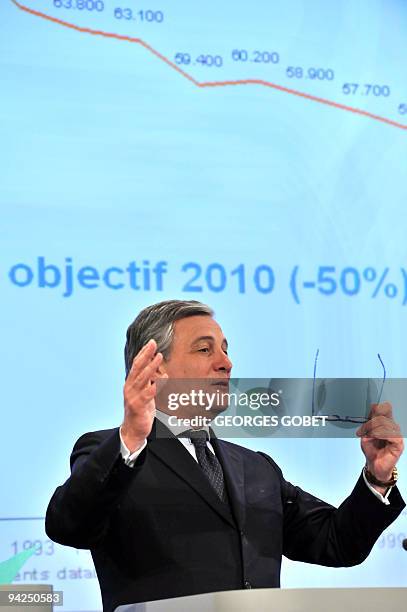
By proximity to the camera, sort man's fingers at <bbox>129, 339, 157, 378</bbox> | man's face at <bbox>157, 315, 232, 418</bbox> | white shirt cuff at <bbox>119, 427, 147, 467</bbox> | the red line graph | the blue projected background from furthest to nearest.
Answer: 1. the red line graph
2. the blue projected background
3. man's face at <bbox>157, 315, 232, 418</bbox>
4. white shirt cuff at <bbox>119, 427, 147, 467</bbox>
5. man's fingers at <bbox>129, 339, 157, 378</bbox>

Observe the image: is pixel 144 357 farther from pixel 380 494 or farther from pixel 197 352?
pixel 380 494

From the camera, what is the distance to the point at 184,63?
3.64 metres

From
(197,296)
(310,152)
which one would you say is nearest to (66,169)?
(197,296)

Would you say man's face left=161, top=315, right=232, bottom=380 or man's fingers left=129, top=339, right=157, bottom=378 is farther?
man's face left=161, top=315, right=232, bottom=380

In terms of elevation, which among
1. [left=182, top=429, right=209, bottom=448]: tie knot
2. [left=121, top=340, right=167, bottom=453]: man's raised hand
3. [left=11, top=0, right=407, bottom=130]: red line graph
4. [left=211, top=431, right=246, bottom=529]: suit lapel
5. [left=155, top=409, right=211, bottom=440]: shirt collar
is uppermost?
[left=11, top=0, right=407, bottom=130]: red line graph

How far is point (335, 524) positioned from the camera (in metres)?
2.66

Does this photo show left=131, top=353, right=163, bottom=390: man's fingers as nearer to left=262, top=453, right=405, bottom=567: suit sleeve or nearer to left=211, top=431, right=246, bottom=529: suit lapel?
left=211, top=431, right=246, bottom=529: suit lapel

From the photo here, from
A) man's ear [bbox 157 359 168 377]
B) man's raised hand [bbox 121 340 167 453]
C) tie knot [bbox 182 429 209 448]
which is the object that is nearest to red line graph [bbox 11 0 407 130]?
man's ear [bbox 157 359 168 377]

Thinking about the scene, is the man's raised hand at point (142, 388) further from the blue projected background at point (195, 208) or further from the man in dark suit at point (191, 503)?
the blue projected background at point (195, 208)

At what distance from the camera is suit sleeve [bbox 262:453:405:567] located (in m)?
2.55

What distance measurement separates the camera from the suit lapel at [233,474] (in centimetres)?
254

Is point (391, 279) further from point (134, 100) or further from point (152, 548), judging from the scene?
point (152, 548)

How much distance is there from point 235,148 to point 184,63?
0.32 meters

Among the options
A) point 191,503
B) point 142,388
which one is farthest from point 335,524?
point 142,388
